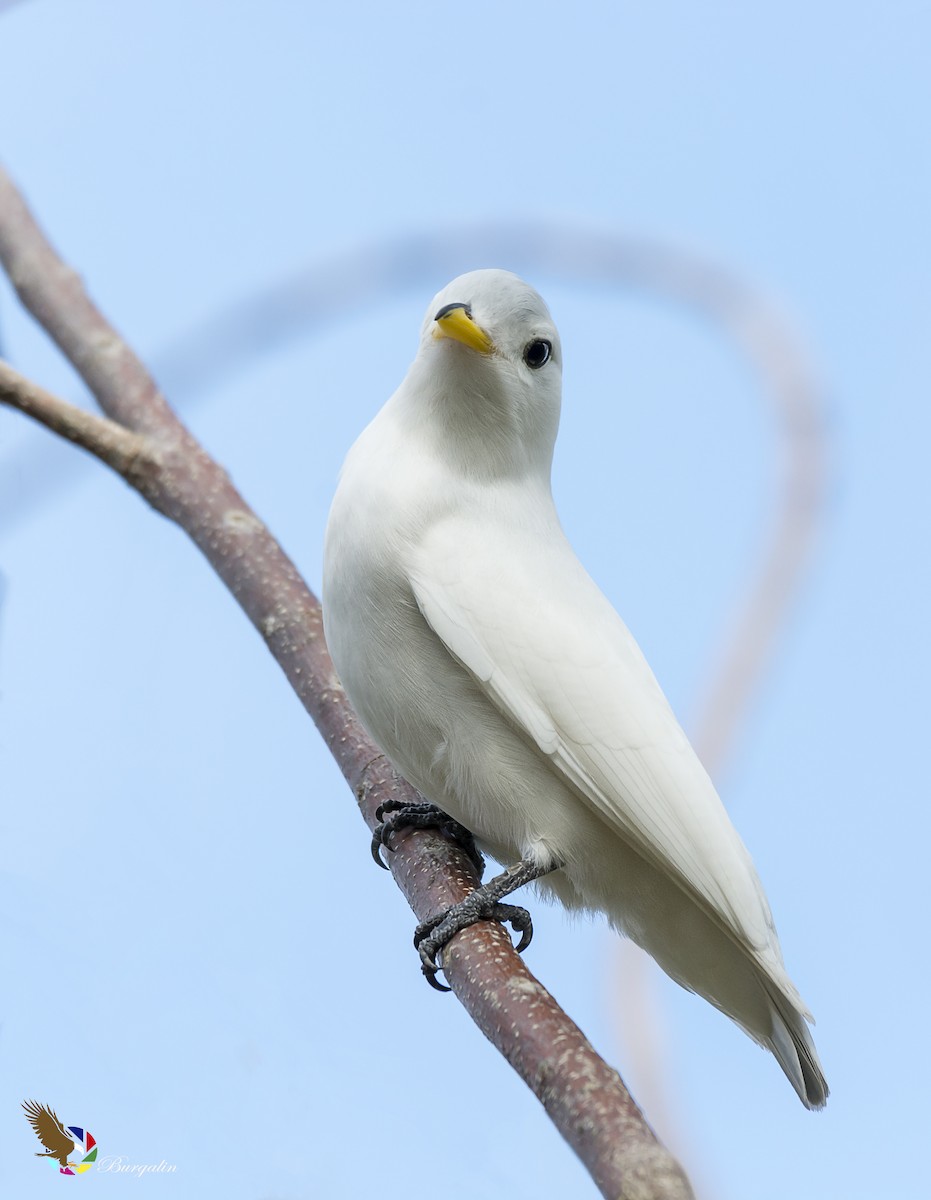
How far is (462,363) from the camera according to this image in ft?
7.01

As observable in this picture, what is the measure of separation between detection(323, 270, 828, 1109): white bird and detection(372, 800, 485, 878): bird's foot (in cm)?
7

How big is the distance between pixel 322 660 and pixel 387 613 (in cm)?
49

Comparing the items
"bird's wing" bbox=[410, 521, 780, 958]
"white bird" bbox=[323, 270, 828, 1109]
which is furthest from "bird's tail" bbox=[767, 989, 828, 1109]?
"bird's wing" bbox=[410, 521, 780, 958]

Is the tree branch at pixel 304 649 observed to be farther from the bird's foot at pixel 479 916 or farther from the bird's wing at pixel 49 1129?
the bird's wing at pixel 49 1129

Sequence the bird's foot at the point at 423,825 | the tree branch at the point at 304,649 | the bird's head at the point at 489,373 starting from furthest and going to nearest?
the bird's foot at the point at 423,825
the bird's head at the point at 489,373
the tree branch at the point at 304,649

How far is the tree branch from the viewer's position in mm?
1542

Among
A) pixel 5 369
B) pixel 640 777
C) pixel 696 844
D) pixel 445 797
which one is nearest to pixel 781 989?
pixel 696 844

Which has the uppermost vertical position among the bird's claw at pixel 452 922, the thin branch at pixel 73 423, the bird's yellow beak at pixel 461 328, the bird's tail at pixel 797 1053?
the thin branch at pixel 73 423

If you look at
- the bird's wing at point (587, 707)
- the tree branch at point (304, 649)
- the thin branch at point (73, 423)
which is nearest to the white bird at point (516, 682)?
the bird's wing at point (587, 707)

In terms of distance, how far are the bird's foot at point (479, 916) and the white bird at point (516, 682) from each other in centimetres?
2

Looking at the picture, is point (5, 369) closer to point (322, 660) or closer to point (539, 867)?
point (322, 660)

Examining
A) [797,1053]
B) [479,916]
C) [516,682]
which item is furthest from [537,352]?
[797,1053]

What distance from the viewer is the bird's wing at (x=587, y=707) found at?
6.58 ft

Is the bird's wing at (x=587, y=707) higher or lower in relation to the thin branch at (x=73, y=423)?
lower
